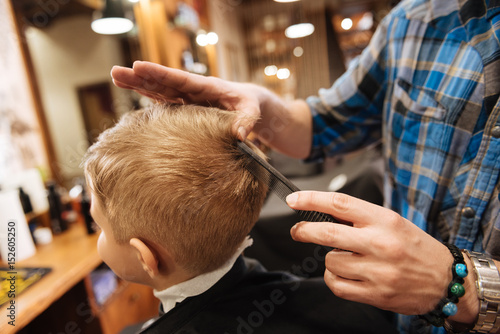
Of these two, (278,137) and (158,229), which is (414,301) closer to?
(158,229)

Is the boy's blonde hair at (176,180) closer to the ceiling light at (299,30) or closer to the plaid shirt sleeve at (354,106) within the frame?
the plaid shirt sleeve at (354,106)

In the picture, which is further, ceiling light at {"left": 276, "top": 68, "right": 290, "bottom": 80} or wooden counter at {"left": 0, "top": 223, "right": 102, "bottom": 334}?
ceiling light at {"left": 276, "top": 68, "right": 290, "bottom": 80}

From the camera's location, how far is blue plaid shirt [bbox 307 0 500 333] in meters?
0.75

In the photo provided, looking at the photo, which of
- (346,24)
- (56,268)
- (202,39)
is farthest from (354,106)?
(346,24)

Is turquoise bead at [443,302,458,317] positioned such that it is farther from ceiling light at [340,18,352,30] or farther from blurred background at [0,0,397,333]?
ceiling light at [340,18,352,30]

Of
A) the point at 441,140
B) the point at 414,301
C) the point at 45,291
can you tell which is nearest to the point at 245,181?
the point at 414,301

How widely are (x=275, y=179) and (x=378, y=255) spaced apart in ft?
0.80

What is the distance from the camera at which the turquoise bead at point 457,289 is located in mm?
562

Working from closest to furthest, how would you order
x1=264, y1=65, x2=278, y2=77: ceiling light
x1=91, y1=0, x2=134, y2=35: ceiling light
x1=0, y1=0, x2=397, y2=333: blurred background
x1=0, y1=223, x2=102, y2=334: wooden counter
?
x1=0, y1=223, x2=102, y2=334: wooden counter → x1=0, y1=0, x2=397, y2=333: blurred background → x1=91, y1=0, x2=134, y2=35: ceiling light → x1=264, y1=65, x2=278, y2=77: ceiling light

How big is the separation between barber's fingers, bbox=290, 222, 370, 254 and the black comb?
4 centimetres

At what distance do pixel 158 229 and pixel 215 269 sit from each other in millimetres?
229

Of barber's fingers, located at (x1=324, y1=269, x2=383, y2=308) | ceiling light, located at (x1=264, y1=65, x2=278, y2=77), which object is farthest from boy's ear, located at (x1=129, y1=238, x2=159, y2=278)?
ceiling light, located at (x1=264, y1=65, x2=278, y2=77)

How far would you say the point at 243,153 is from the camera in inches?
28.4

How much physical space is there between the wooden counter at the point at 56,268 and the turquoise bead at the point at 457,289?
121 centimetres
